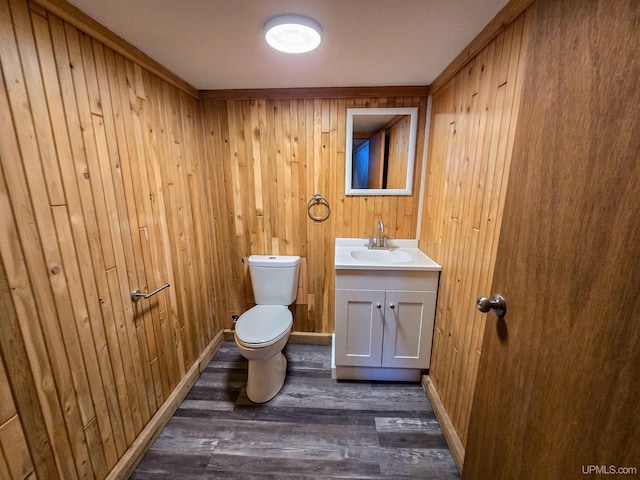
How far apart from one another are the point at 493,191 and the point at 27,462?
198 cm

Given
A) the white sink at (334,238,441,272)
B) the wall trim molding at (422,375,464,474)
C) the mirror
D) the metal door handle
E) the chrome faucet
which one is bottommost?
the wall trim molding at (422,375,464,474)

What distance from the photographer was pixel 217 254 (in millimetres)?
2193

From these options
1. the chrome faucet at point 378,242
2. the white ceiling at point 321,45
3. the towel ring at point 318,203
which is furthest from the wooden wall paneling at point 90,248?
the chrome faucet at point 378,242

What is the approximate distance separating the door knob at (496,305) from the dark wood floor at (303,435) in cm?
103

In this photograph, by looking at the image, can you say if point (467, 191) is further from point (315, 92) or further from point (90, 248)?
point (90, 248)

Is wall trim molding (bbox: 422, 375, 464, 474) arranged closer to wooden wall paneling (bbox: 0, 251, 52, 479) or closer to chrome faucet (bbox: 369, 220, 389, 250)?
chrome faucet (bbox: 369, 220, 389, 250)

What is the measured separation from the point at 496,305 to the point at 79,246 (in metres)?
1.57

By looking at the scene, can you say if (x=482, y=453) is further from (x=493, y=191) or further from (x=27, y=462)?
(x=27, y=462)

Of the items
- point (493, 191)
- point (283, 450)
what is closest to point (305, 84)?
point (493, 191)

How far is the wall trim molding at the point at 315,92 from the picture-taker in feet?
6.00

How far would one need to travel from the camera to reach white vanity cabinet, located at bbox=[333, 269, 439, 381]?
1695mm

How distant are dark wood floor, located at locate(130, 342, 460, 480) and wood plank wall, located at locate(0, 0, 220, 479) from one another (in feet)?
0.86

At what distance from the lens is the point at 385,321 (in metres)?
1.75

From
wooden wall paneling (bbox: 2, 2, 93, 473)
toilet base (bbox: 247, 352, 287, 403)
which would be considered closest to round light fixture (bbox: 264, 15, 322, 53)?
wooden wall paneling (bbox: 2, 2, 93, 473)
